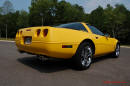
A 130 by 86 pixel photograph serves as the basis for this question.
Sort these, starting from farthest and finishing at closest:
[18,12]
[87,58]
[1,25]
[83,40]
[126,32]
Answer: [18,12]
[1,25]
[126,32]
[87,58]
[83,40]

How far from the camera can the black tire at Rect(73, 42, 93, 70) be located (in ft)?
9.62

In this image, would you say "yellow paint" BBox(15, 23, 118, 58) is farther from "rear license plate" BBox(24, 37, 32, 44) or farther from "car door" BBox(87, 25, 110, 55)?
"car door" BBox(87, 25, 110, 55)

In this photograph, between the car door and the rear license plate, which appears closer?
the rear license plate

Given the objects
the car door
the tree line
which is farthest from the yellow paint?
the tree line

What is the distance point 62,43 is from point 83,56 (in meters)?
0.88

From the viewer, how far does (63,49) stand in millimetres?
2658

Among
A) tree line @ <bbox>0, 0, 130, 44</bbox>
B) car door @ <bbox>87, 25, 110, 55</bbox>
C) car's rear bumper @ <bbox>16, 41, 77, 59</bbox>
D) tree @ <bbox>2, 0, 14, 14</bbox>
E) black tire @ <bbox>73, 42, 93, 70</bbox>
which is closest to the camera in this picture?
car's rear bumper @ <bbox>16, 41, 77, 59</bbox>

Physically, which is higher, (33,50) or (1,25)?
(1,25)

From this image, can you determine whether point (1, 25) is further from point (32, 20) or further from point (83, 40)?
point (83, 40)

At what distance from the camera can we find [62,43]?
8.60 ft

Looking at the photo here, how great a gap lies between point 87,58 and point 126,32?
2915cm

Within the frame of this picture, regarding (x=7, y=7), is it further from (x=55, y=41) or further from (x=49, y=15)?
(x=55, y=41)

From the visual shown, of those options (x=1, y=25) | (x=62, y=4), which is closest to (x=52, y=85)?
(x=62, y=4)

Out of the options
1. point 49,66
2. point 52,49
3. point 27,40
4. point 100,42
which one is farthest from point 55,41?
point 100,42
